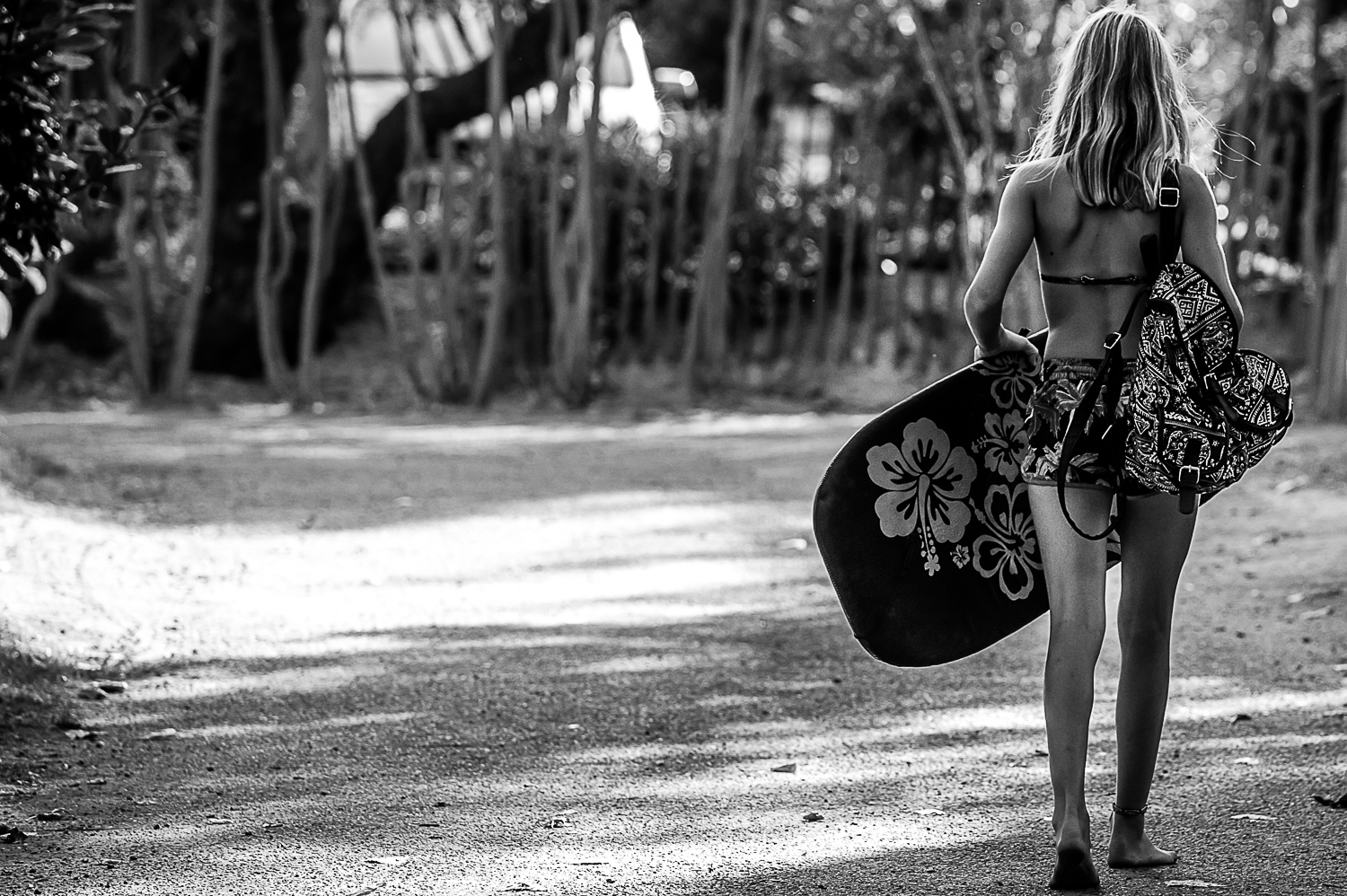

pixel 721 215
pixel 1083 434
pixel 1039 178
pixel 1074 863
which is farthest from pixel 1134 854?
pixel 721 215

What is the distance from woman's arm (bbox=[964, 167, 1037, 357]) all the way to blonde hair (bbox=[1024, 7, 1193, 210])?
10cm

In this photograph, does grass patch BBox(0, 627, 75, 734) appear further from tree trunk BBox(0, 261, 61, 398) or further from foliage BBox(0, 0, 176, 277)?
tree trunk BBox(0, 261, 61, 398)

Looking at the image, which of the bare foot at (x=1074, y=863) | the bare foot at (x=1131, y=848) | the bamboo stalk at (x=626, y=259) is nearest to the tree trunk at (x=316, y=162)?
the bamboo stalk at (x=626, y=259)

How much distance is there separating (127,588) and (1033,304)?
884 centimetres

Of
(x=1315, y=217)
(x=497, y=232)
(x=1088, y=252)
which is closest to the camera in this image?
(x=1088, y=252)

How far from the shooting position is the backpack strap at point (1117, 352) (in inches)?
123

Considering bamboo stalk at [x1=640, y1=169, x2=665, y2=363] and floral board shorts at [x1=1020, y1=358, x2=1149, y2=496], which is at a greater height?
bamboo stalk at [x1=640, y1=169, x2=665, y2=363]

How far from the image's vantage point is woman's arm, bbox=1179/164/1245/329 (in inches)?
125

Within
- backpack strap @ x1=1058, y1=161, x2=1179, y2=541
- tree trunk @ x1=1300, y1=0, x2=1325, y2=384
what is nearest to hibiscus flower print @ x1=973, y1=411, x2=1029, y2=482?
backpack strap @ x1=1058, y1=161, x2=1179, y2=541

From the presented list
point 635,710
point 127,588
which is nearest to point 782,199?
point 127,588

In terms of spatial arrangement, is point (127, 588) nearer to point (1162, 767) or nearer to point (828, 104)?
point (1162, 767)

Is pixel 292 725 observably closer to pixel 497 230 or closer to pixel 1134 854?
pixel 1134 854

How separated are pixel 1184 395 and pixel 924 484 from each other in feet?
2.15

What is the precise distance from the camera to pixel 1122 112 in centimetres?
311
